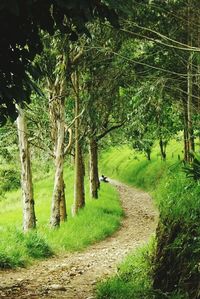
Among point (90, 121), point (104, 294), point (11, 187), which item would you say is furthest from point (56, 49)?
point (11, 187)

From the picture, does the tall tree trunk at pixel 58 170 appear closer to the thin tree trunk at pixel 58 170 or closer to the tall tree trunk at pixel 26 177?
the thin tree trunk at pixel 58 170

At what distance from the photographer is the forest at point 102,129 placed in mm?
6879

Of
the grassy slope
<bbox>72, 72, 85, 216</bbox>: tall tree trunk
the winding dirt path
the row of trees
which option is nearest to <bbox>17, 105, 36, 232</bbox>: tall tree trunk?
the row of trees

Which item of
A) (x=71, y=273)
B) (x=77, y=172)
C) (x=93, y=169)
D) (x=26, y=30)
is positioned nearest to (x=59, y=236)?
(x=71, y=273)

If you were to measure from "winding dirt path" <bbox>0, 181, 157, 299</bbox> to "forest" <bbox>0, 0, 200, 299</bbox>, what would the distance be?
0.09ft

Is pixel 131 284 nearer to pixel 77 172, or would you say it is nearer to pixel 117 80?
pixel 77 172

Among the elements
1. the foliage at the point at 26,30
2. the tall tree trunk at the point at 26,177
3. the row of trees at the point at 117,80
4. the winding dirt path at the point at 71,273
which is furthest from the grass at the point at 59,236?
the foliage at the point at 26,30

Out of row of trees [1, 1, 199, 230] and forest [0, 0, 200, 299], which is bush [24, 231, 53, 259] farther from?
row of trees [1, 1, 199, 230]

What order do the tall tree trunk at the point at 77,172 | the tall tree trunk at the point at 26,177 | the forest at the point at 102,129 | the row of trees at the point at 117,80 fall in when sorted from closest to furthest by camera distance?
the forest at the point at 102,129 → the row of trees at the point at 117,80 → the tall tree trunk at the point at 26,177 → the tall tree trunk at the point at 77,172

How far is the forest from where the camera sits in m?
6.88

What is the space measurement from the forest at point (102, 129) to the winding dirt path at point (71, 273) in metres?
0.03

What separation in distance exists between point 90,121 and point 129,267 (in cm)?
1158

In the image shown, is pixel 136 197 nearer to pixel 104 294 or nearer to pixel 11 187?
pixel 11 187

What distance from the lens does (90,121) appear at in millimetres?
20484
